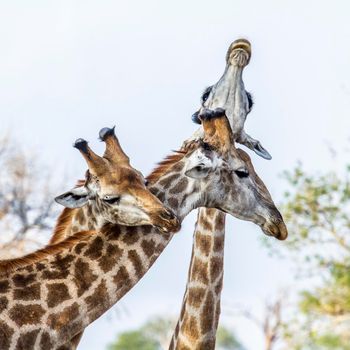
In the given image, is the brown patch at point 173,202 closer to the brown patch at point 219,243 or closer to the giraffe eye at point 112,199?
the giraffe eye at point 112,199

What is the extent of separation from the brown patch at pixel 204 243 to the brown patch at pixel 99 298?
58.8 inches

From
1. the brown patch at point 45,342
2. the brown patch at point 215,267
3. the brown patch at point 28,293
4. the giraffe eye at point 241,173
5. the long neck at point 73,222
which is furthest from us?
the brown patch at point 215,267

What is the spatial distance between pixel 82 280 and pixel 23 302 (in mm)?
413

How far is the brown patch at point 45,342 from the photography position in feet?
24.9

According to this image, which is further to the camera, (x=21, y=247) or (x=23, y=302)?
(x=21, y=247)

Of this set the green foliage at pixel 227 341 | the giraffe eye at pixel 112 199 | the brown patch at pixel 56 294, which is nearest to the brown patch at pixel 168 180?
the giraffe eye at pixel 112 199

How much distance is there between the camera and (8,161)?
80.8 feet

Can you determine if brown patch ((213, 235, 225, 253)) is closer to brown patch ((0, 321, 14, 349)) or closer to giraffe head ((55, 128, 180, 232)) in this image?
giraffe head ((55, 128, 180, 232))

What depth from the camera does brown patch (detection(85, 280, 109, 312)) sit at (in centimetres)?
782

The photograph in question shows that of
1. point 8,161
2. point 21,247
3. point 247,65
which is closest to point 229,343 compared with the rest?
point 8,161

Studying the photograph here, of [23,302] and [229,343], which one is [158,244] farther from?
[229,343]

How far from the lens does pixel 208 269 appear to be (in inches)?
362

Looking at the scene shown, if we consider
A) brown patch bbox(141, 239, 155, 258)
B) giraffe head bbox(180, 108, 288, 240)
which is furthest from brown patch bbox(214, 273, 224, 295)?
brown patch bbox(141, 239, 155, 258)

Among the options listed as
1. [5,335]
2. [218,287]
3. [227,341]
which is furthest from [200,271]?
[227,341]
